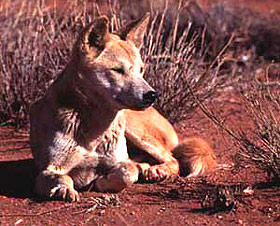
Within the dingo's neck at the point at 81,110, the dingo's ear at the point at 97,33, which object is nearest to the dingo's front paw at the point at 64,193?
the dingo's neck at the point at 81,110

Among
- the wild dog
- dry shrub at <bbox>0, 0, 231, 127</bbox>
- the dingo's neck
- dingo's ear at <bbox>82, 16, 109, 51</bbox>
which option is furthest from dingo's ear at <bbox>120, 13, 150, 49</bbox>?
dry shrub at <bbox>0, 0, 231, 127</bbox>

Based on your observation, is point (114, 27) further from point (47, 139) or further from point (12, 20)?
point (47, 139)

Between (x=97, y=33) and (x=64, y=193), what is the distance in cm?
127

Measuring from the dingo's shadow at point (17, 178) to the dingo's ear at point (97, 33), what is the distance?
4.20ft

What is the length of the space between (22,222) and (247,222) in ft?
Result: 5.22

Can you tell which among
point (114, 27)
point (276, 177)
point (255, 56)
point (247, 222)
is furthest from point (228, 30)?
point (247, 222)

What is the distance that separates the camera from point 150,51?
912 cm

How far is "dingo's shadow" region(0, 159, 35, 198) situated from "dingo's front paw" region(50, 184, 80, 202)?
1.06ft

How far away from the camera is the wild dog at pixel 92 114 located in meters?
6.85

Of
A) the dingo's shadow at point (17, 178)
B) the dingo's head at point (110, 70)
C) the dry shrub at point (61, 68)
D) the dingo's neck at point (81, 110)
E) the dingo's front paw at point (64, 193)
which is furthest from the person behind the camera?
the dry shrub at point (61, 68)

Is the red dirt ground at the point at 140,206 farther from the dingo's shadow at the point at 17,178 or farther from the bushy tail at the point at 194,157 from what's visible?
the bushy tail at the point at 194,157

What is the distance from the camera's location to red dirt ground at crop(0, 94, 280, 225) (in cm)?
633

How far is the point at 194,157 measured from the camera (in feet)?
25.5

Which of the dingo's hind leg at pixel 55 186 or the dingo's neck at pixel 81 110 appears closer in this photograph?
the dingo's hind leg at pixel 55 186
